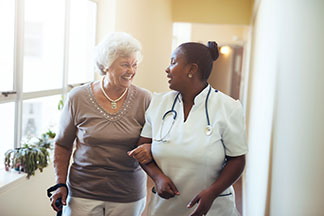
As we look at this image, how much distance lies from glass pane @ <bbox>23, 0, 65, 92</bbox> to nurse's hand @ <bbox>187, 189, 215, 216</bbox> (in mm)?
1823

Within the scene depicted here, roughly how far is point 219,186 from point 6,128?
1.74 meters

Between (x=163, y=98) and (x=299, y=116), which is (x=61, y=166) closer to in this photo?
(x=163, y=98)

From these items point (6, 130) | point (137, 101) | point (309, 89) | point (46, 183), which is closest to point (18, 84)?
point (6, 130)

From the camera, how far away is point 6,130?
2.53 meters

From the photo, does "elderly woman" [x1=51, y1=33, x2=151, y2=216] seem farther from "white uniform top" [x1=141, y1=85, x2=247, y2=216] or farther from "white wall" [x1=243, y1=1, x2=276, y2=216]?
"white wall" [x1=243, y1=1, x2=276, y2=216]

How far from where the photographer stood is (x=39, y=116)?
299 centimetres

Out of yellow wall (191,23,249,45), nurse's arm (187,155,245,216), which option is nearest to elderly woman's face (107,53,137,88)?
nurse's arm (187,155,245,216)

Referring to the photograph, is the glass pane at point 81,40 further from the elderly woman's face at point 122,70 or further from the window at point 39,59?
the elderly woman's face at point 122,70

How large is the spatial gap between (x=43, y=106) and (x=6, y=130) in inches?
19.8

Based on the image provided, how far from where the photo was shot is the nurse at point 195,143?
4.25ft

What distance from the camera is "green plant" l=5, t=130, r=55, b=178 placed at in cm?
241

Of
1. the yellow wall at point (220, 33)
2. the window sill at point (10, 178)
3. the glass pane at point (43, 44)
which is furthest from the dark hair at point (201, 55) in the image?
the yellow wall at point (220, 33)


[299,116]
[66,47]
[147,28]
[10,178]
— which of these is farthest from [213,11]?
[299,116]

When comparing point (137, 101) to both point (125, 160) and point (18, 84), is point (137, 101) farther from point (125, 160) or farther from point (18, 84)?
point (18, 84)
